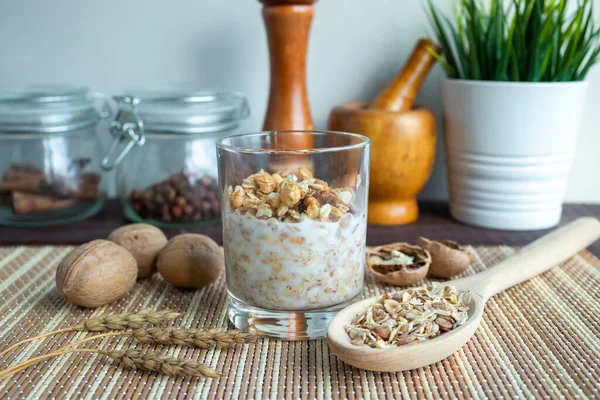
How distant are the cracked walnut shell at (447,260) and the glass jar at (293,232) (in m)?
0.19

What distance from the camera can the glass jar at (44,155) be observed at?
3.43ft

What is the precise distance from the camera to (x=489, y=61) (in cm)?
103

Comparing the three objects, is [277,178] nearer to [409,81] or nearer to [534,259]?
[534,259]

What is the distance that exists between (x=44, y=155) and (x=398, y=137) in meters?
0.62

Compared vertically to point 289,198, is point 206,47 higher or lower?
higher

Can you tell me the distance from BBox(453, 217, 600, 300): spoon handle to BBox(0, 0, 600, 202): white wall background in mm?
371

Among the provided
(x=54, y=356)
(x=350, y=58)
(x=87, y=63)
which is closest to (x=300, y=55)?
(x=350, y=58)

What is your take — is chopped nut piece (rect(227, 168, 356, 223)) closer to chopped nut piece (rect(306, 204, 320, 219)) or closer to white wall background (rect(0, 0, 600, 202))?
chopped nut piece (rect(306, 204, 320, 219))

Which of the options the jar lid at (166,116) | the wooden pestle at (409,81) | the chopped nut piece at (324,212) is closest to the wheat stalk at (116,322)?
the chopped nut piece at (324,212)

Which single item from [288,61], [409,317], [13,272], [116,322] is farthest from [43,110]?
[409,317]

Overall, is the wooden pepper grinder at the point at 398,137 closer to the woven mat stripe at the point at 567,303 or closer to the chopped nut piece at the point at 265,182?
the woven mat stripe at the point at 567,303

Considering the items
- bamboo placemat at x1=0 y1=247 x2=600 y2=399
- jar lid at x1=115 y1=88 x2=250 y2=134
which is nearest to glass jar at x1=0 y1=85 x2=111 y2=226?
jar lid at x1=115 y1=88 x2=250 y2=134

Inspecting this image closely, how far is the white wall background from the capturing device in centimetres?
117

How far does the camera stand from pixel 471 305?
67 cm
